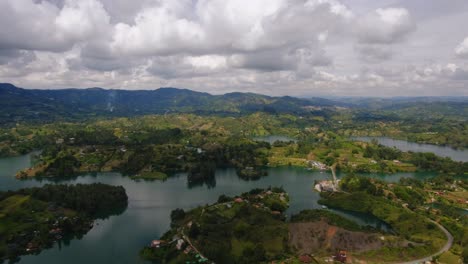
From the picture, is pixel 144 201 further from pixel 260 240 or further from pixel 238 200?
pixel 260 240

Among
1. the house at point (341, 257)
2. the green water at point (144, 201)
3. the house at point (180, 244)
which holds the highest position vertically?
the house at point (180, 244)

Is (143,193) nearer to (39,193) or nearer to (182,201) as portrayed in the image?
(182,201)

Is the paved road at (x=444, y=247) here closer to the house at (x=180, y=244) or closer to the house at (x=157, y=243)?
the house at (x=180, y=244)

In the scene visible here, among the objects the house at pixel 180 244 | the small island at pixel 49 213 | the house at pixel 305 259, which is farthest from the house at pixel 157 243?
the house at pixel 305 259

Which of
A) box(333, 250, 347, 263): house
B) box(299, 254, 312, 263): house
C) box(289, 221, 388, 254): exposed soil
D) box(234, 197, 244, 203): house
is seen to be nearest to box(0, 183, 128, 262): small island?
box(234, 197, 244, 203): house

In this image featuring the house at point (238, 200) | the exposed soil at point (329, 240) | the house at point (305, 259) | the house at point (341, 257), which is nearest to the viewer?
the house at point (305, 259)

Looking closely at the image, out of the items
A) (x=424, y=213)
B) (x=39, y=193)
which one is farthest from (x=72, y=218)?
(x=424, y=213)
